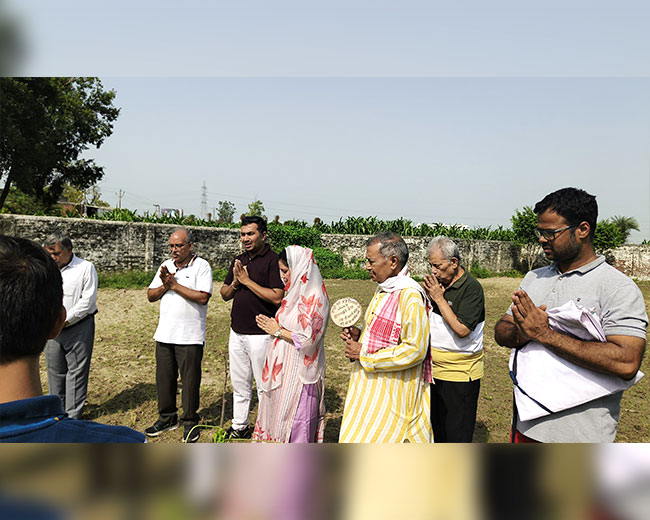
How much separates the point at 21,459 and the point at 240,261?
360 cm

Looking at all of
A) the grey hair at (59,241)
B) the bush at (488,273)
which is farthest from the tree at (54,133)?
the bush at (488,273)

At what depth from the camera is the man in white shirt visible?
3846 mm

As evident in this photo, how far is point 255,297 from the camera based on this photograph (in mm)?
3857

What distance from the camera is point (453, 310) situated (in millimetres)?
3055

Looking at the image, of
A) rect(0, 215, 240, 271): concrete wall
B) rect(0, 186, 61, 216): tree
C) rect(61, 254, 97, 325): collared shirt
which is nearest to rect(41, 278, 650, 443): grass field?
rect(61, 254, 97, 325): collared shirt

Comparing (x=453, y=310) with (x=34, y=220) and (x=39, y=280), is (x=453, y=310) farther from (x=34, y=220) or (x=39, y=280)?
(x=34, y=220)

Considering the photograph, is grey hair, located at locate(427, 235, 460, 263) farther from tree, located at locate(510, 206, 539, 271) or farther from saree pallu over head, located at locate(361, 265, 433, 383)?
tree, located at locate(510, 206, 539, 271)

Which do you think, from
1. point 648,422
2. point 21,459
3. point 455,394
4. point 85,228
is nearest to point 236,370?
point 455,394

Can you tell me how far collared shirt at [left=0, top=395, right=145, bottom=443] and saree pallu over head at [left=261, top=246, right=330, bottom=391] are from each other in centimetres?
225

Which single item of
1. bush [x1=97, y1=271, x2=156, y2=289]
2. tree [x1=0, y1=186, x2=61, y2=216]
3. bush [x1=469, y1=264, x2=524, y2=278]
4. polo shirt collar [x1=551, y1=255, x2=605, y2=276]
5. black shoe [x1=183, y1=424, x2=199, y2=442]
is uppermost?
tree [x1=0, y1=186, x2=61, y2=216]

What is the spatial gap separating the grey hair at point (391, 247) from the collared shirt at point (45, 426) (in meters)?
1.84

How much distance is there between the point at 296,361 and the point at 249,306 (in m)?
0.85

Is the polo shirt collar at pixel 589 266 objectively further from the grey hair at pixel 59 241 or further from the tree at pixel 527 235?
the tree at pixel 527 235

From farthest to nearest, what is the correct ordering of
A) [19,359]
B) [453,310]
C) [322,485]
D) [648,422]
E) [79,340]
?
[648,422]
[79,340]
[453,310]
[19,359]
[322,485]
